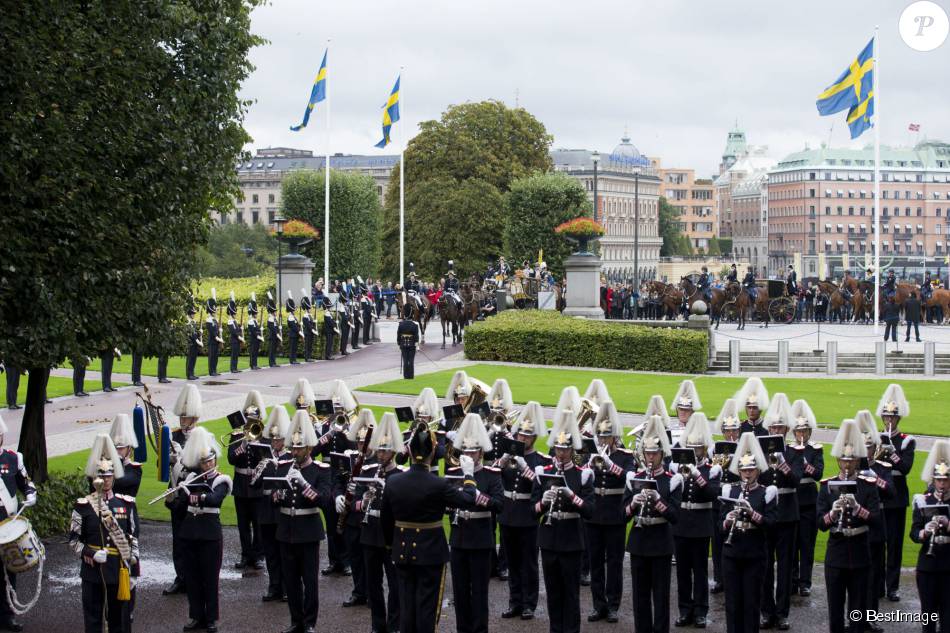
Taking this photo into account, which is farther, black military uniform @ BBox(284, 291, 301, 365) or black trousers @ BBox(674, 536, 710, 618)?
black military uniform @ BBox(284, 291, 301, 365)

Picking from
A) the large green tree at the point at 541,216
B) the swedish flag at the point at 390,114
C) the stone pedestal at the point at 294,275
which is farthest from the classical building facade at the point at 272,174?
the stone pedestal at the point at 294,275

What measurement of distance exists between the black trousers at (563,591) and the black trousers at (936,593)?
132 inches

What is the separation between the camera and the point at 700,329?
120ft

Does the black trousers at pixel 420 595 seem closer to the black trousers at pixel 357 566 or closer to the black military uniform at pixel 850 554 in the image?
the black trousers at pixel 357 566

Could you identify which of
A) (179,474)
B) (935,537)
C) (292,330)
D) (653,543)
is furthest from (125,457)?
(292,330)

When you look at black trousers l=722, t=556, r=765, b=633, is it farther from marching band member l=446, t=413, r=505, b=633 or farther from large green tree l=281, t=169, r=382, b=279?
large green tree l=281, t=169, r=382, b=279

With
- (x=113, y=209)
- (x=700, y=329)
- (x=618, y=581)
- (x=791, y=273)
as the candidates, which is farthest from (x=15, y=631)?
(x=791, y=273)

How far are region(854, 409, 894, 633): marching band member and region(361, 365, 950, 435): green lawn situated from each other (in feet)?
39.5

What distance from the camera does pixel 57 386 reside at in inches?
1268

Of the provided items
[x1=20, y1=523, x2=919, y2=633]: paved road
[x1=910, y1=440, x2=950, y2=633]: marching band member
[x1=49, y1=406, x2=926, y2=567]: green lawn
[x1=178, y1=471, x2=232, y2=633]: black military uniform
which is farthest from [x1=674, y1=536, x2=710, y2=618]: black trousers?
[x1=178, y1=471, x2=232, y2=633]: black military uniform

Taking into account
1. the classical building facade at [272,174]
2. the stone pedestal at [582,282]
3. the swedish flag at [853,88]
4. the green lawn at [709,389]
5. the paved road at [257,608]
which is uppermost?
the classical building facade at [272,174]

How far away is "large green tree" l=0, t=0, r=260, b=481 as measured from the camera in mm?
14945

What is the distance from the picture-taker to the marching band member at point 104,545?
12336mm

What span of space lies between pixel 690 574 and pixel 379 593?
3391 mm
